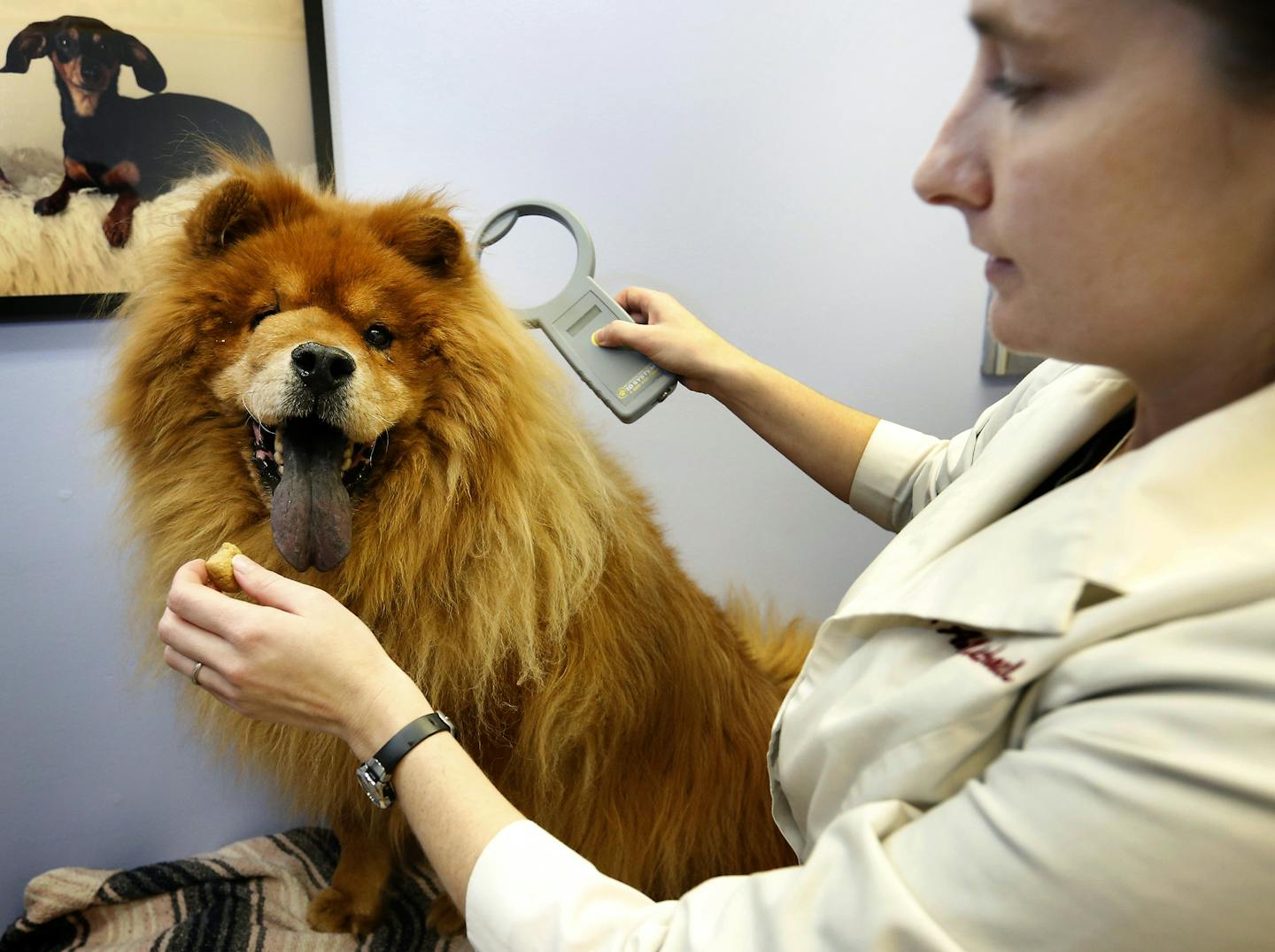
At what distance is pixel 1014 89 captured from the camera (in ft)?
1.59

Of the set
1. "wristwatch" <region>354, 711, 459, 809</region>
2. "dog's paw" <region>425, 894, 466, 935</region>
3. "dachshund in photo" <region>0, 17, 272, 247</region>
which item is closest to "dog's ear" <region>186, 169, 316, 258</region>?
"dachshund in photo" <region>0, 17, 272, 247</region>

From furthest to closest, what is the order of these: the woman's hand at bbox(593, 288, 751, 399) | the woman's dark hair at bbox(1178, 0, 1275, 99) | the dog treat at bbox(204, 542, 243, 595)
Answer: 1. the woman's hand at bbox(593, 288, 751, 399)
2. the dog treat at bbox(204, 542, 243, 595)
3. the woman's dark hair at bbox(1178, 0, 1275, 99)

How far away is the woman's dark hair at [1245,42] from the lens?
39 cm

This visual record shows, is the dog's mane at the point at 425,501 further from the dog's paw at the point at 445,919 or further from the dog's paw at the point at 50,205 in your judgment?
the dog's paw at the point at 445,919

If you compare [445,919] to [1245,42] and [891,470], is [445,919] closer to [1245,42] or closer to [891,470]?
[891,470]

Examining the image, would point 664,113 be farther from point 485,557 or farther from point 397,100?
point 485,557

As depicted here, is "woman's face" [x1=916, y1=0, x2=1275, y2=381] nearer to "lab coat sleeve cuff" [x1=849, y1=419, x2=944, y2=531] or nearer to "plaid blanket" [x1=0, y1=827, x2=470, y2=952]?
"lab coat sleeve cuff" [x1=849, y1=419, x2=944, y2=531]

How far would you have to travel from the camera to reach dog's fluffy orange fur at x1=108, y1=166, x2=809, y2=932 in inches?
33.5

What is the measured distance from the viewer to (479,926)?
0.59 metres

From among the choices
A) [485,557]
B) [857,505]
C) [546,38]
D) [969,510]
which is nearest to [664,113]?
[546,38]

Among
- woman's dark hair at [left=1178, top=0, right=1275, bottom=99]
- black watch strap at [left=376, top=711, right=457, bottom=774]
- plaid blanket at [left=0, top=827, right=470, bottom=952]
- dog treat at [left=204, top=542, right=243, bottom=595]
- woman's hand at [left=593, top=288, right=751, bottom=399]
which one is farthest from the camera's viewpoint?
plaid blanket at [left=0, top=827, right=470, bottom=952]

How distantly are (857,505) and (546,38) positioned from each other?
2.78 feet

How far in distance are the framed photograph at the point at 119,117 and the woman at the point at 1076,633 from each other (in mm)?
896

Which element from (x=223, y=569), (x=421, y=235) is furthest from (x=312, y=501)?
(x=421, y=235)
